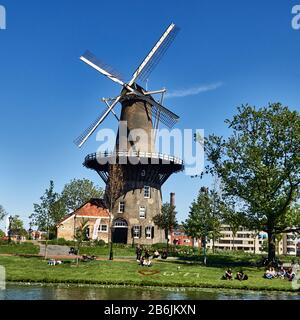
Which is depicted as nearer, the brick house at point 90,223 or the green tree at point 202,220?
the green tree at point 202,220

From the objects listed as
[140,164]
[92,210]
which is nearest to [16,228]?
[92,210]

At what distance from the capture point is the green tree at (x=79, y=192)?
9662 centimetres

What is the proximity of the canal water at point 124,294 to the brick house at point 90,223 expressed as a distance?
4055 cm

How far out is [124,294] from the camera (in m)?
24.3

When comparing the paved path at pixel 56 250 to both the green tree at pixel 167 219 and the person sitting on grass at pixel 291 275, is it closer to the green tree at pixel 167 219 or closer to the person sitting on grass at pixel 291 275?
the green tree at pixel 167 219

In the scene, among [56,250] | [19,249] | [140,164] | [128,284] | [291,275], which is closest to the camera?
[128,284]

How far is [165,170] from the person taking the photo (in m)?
70.1

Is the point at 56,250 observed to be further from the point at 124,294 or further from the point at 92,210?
the point at 124,294

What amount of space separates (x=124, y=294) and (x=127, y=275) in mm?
7523

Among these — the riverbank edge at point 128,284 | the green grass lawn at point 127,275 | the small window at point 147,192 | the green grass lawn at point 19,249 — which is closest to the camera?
the riverbank edge at point 128,284

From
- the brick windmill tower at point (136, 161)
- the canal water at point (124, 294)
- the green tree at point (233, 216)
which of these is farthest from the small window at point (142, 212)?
the canal water at point (124, 294)

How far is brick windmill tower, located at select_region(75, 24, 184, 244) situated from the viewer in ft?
216
